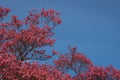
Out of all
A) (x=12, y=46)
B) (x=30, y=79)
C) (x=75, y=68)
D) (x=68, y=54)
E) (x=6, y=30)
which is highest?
(x=68, y=54)

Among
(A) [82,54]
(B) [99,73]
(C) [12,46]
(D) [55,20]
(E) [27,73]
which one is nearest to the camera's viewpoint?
(E) [27,73]

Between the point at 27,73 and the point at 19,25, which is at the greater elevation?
the point at 19,25

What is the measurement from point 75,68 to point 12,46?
44.3ft

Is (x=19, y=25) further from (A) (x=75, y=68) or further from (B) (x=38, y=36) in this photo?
(A) (x=75, y=68)

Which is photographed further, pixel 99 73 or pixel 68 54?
pixel 68 54

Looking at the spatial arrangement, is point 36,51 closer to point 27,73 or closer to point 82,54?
point 27,73

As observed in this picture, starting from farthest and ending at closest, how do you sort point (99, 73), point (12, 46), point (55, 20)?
point (99, 73) < point (55, 20) < point (12, 46)

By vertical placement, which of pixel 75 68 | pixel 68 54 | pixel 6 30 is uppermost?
pixel 68 54

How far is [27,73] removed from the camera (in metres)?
21.7

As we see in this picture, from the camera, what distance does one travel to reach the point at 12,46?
24703mm

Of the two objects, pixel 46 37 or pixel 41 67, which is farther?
pixel 46 37

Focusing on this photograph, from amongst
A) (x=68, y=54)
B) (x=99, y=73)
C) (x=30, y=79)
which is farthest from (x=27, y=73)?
(x=68, y=54)

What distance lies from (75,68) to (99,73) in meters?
2.82

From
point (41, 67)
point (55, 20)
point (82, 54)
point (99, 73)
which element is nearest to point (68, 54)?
point (82, 54)
